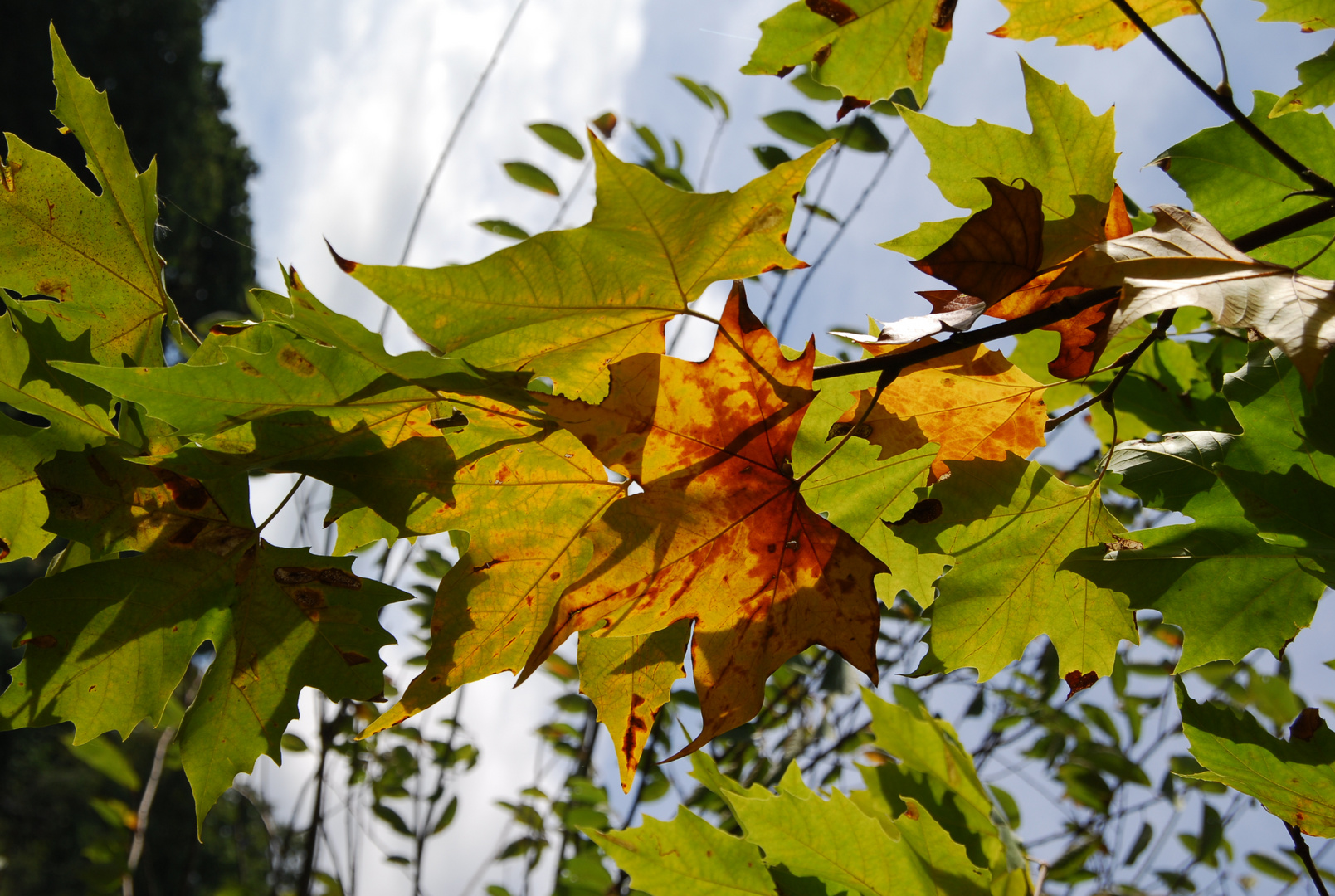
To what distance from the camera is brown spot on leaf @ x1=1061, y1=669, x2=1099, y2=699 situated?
0.60 m

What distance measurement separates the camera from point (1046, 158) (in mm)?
571

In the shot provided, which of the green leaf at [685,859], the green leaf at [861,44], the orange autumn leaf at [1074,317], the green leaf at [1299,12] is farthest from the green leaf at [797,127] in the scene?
the green leaf at [685,859]

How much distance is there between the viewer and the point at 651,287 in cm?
45

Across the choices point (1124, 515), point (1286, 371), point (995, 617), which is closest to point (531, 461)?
point (995, 617)

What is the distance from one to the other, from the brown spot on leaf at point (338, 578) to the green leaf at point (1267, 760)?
1.83ft

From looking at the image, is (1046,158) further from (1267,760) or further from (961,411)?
(1267,760)

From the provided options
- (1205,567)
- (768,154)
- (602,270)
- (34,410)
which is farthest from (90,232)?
(768,154)

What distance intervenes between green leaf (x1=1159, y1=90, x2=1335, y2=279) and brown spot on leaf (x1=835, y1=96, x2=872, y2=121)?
255mm

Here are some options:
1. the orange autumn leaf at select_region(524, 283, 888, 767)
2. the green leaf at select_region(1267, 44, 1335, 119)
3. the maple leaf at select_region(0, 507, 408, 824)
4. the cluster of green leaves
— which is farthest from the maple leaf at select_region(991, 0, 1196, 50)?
the maple leaf at select_region(0, 507, 408, 824)

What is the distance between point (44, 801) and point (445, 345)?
41.3 ft

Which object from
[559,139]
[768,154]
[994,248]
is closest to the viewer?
[994,248]

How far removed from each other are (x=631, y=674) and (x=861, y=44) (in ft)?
1.92

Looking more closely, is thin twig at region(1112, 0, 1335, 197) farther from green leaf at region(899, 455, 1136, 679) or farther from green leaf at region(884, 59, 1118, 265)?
green leaf at region(899, 455, 1136, 679)

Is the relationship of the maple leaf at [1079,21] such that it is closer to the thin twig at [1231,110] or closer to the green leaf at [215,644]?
the thin twig at [1231,110]
